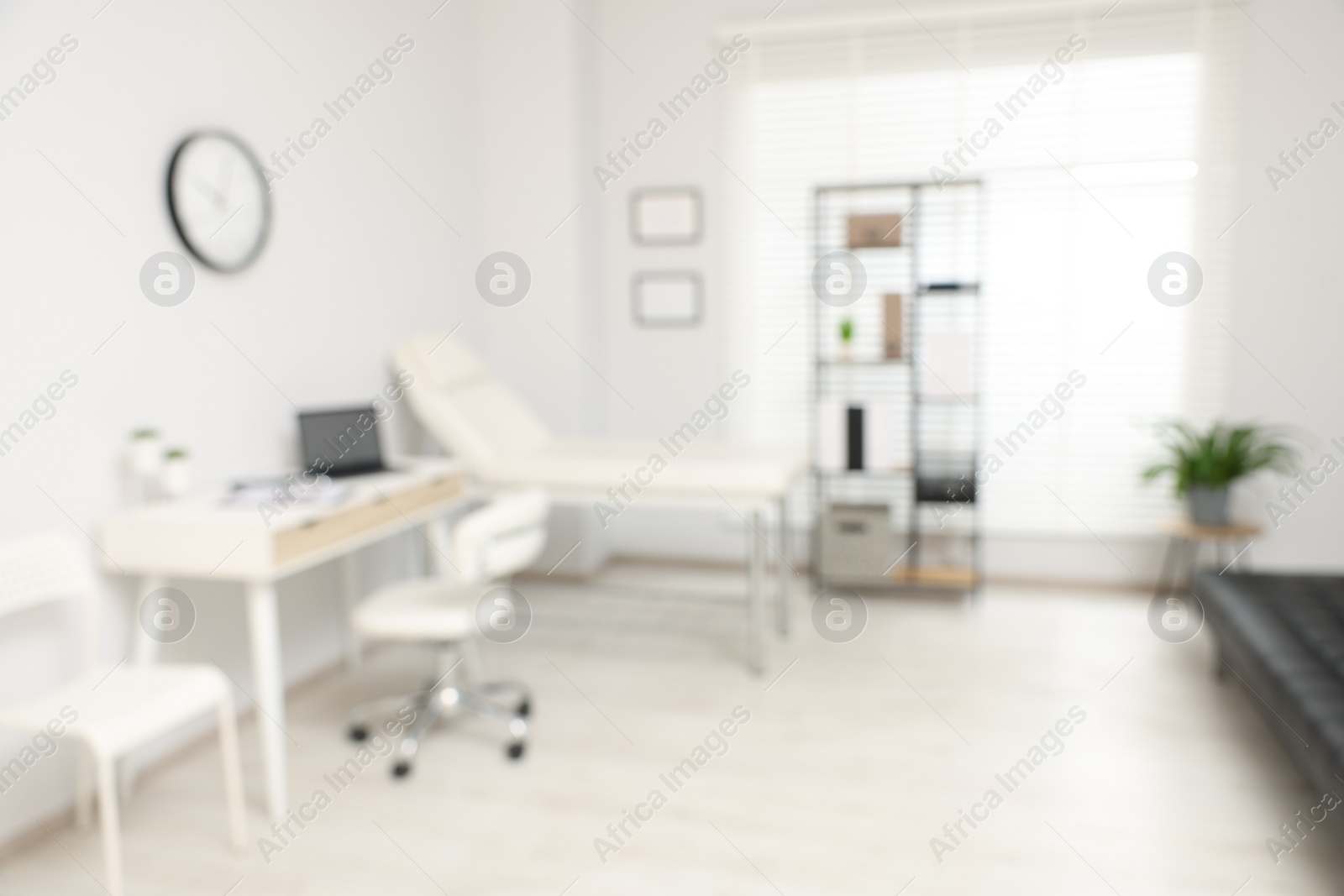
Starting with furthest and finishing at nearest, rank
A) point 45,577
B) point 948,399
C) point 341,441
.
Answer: point 948,399, point 341,441, point 45,577

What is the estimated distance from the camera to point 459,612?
274cm

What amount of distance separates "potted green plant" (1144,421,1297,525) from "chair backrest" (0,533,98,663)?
12.5ft

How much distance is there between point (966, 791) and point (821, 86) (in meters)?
3.24

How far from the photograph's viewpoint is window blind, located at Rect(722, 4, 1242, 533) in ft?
13.4

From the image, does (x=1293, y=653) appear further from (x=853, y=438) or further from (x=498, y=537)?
(x=498, y=537)

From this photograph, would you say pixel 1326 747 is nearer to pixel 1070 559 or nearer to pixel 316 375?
pixel 1070 559

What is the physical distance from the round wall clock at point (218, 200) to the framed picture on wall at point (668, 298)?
2.02 meters

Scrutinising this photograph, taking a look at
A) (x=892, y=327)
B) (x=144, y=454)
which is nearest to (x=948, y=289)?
(x=892, y=327)

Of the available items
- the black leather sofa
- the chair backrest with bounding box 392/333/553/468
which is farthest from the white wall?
the chair backrest with bounding box 392/333/553/468

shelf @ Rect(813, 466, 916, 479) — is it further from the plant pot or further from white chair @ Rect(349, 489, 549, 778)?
white chair @ Rect(349, 489, 549, 778)

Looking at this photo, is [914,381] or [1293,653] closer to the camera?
[1293,653]

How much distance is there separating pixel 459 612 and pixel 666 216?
102 inches

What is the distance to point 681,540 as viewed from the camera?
495 cm

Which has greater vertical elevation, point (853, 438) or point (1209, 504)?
point (853, 438)
